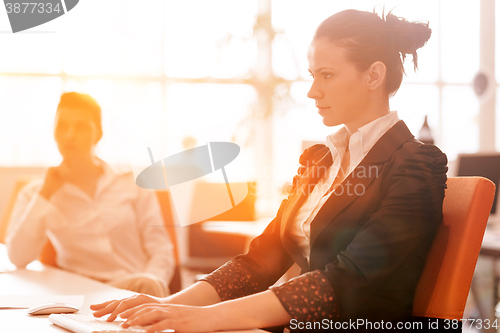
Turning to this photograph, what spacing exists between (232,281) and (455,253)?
53 centimetres

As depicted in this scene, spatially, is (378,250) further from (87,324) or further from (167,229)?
(167,229)

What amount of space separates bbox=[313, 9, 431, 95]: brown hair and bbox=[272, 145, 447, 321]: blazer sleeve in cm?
27

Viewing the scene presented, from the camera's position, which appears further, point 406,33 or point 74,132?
point 74,132

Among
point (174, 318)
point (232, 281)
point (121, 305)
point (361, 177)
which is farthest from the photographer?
point (232, 281)

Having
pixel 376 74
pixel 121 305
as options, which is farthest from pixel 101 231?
pixel 376 74

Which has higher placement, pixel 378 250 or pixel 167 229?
pixel 378 250

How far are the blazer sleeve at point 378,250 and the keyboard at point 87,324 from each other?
30 cm

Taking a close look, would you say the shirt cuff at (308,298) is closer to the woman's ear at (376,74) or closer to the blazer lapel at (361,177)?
the blazer lapel at (361,177)

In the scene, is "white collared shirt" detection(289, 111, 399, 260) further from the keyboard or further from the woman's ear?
the keyboard

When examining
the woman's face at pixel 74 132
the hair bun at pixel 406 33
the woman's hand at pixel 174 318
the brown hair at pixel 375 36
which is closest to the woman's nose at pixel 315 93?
A: the brown hair at pixel 375 36

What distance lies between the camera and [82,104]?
6.85 feet

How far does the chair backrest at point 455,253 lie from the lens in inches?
40.6

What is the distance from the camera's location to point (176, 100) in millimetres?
5211

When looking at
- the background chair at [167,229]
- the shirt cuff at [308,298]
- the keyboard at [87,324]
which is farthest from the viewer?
the background chair at [167,229]
